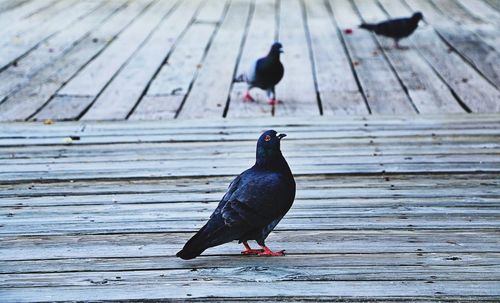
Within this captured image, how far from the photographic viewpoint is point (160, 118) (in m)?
5.32

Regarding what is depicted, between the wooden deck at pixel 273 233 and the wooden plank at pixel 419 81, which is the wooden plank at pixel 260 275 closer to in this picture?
the wooden deck at pixel 273 233

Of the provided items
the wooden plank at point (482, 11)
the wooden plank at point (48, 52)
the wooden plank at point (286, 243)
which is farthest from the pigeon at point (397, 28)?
the wooden plank at point (286, 243)

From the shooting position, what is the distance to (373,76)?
6352mm

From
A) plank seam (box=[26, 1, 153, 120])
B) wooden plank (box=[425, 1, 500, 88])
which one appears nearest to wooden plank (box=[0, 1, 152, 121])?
plank seam (box=[26, 1, 153, 120])

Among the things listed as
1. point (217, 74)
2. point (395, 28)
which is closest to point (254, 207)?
point (217, 74)

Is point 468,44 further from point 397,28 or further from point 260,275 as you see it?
point 260,275

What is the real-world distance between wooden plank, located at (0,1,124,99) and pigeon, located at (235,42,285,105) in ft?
5.80

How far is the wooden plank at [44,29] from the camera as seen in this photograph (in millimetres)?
7344

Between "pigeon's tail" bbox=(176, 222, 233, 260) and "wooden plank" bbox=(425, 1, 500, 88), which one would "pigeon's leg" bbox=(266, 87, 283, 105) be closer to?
"wooden plank" bbox=(425, 1, 500, 88)

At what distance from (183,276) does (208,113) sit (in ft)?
8.28

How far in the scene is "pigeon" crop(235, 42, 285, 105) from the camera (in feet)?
18.5

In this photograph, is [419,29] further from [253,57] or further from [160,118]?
[160,118]

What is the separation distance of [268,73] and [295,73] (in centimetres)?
90

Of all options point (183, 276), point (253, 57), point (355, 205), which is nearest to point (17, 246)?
point (183, 276)
